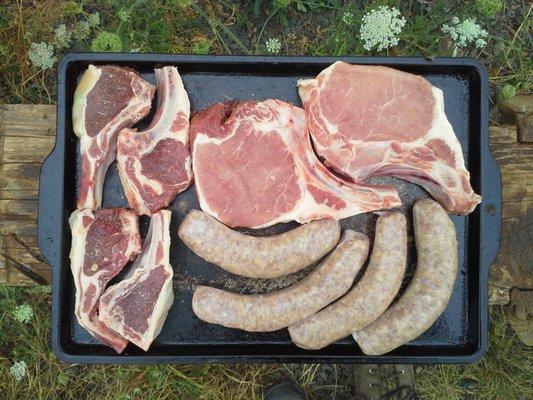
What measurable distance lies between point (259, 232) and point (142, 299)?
806mm

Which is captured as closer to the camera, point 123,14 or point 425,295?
point 425,295

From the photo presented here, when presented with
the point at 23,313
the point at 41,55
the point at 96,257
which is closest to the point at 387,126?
the point at 96,257

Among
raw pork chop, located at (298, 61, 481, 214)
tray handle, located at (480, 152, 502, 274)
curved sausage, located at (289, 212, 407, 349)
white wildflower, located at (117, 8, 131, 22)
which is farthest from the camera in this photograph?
white wildflower, located at (117, 8, 131, 22)

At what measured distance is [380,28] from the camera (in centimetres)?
380

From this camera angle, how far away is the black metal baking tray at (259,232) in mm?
3492

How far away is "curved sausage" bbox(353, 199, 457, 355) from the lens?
3.30 metres

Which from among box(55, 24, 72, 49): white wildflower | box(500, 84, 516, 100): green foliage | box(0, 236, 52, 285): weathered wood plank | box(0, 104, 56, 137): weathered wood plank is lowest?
box(0, 236, 52, 285): weathered wood plank

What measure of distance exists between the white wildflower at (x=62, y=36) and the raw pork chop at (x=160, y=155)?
116 cm

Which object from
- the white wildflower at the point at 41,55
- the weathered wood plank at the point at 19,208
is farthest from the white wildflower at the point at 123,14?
the weathered wood plank at the point at 19,208

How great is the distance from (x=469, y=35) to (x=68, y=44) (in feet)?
9.33

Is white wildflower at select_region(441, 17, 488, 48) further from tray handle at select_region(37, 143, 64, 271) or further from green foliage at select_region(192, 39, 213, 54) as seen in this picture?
tray handle at select_region(37, 143, 64, 271)

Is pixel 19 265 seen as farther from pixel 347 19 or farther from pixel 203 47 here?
pixel 347 19

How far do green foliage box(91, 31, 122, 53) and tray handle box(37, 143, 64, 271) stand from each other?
2.66ft

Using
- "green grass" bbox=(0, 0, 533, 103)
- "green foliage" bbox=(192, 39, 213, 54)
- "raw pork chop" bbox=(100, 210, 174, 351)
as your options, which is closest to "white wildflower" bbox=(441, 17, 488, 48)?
"green grass" bbox=(0, 0, 533, 103)
